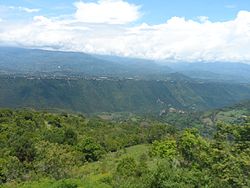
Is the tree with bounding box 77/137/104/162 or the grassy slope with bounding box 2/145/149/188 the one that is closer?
the grassy slope with bounding box 2/145/149/188

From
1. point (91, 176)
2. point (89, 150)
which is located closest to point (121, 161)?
point (91, 176)

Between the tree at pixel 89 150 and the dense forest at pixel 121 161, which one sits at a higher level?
the dense forest at pixel 121 161

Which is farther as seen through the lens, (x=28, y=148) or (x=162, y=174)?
(x=28, y=148)

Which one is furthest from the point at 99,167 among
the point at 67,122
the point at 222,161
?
the point at 67,122

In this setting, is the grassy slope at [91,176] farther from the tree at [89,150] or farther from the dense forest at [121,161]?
the tree at [89,150]

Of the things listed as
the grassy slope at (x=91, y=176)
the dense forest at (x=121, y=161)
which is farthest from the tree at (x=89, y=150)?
the grassy slope at (x=91, y=176)

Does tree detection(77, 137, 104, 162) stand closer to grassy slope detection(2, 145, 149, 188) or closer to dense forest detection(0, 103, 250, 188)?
dense forest detection(0, 103, 250, 188)

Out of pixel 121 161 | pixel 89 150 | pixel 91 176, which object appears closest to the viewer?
pixel 91 176

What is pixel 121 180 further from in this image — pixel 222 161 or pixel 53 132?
pixel 53 132

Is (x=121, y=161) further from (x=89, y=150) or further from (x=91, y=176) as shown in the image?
(x=89, y=150)

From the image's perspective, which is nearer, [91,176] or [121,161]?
[91,176]

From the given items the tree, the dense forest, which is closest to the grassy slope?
the dense forest
